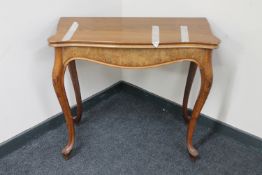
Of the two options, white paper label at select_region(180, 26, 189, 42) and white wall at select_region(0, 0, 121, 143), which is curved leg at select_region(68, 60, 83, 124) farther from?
white paper label at select_region(180, 26, 189, 42)

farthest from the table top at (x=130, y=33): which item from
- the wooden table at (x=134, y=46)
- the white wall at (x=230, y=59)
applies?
the white wall at (x=230, y=59)

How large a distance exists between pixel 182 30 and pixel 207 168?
2.38 feet

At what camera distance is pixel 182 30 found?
1.07 meters

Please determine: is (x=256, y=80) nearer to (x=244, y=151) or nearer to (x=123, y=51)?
(x=244, y=151)

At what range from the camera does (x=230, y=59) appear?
1.27 meters

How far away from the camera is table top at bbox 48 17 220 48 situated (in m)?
0.97

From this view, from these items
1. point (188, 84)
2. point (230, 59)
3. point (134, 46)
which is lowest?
point (188, 84)

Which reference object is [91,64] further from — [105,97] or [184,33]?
[184,33]

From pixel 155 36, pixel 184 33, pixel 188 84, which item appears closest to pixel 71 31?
pixel 155 36

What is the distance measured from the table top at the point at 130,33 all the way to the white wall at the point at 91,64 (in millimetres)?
97

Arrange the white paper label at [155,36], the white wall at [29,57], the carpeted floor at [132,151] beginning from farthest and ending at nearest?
the carpeted floor at [132,151], the white wall at [29,57], the white paper label at [155,36]

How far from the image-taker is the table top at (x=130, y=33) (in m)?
0.97

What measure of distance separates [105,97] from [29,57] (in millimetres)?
678

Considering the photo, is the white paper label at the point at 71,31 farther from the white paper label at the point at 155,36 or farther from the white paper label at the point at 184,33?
the white paper label at the point at 184,33
